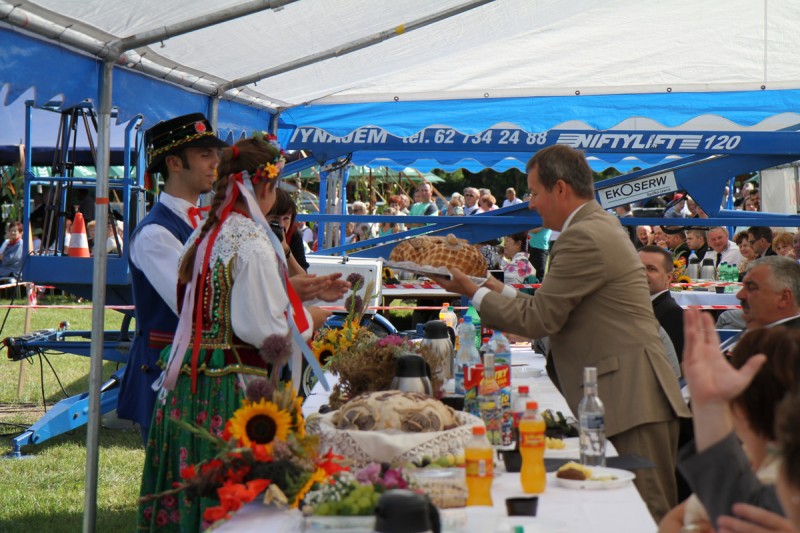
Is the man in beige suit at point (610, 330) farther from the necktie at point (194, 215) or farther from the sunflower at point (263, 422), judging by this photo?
the sunflower at point (263, 422)

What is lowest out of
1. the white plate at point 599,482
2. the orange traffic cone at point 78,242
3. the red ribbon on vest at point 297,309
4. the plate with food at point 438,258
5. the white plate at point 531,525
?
the white plate at point 531,525

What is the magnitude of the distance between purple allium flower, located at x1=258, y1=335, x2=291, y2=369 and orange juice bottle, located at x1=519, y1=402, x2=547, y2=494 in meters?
0.84

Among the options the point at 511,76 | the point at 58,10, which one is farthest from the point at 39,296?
the point at 58,10

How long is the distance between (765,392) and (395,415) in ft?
3.39

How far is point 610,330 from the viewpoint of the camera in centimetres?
363

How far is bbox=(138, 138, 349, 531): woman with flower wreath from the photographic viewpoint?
304cm

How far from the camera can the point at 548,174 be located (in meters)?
3.79

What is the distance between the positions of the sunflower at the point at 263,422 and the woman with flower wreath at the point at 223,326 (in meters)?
0.57

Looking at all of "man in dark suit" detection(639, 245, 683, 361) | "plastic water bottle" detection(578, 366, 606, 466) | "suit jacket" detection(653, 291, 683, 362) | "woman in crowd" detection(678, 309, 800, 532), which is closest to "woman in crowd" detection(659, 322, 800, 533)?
"woman in crowd" detection(678, 309, 800, 532)

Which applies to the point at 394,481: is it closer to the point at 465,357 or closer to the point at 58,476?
the point at 465,357

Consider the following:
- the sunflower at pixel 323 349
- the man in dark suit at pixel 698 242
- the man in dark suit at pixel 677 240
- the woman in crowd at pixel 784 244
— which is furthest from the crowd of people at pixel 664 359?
the man in dark suit at pixel 677 240

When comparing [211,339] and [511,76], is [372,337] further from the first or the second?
[511,76]

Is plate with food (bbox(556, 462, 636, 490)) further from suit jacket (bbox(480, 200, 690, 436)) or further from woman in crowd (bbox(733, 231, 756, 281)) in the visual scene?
woman in crowd (bbox(733, 231, 756, 281))

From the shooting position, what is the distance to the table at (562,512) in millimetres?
2256
